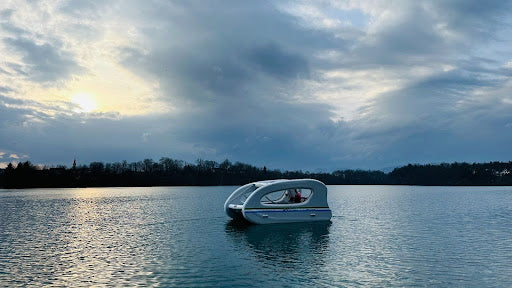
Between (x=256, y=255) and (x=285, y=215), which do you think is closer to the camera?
(x=256, y=255)

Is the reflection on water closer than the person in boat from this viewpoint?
Yes

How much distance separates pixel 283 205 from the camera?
34.2m

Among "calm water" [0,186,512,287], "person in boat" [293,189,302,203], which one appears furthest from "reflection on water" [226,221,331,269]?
"person in boat" [293,189,302,203]

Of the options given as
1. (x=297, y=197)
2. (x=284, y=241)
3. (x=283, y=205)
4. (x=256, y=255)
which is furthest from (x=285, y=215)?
(x=256, y=255)

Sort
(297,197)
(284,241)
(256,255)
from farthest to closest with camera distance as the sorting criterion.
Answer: (297,197) → (284,241) → (256,255)

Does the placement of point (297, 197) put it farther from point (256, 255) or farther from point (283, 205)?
point (256, 255)

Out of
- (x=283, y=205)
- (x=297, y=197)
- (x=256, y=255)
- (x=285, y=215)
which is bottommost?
(x=256, y=255)

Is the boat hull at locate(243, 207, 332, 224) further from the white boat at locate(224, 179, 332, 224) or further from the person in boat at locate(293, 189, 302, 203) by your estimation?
the person in boat at locate(293, 189, 302, 203)

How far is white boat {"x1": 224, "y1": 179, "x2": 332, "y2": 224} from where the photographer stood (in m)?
32.9

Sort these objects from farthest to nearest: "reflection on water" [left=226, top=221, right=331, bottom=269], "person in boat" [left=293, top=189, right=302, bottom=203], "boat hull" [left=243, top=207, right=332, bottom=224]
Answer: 1. "person in boat" [left=293, top=189, right=302, bottom=203]
2. "boat hull" [left=243, top=207, right=332, bottom=224]
3. "reflection on water" [left=226, top=221, right=331, bottom=269]

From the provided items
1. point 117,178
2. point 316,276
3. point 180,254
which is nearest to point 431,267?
point 316,276

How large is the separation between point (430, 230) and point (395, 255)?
1314cm

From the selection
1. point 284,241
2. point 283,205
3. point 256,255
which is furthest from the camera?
point 283,205

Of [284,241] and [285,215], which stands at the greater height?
[285,215]
